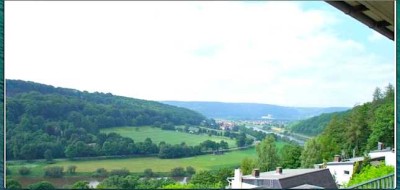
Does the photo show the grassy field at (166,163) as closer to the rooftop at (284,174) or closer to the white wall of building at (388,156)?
the rooftop at (284,174)

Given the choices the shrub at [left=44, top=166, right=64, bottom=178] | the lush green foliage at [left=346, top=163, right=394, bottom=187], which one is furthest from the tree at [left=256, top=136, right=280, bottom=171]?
the shrub at [left=44, top=166, right=64, bottom=178]

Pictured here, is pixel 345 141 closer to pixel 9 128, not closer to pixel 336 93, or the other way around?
pixel 336 93

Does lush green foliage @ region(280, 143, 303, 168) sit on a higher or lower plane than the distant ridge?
lower

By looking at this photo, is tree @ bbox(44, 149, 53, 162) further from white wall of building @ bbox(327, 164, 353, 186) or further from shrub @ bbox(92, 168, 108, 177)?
white wall of building @ bbox(327, 164, 353, 186)

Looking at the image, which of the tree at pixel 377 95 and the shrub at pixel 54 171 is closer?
the shrub at pixel 54 171

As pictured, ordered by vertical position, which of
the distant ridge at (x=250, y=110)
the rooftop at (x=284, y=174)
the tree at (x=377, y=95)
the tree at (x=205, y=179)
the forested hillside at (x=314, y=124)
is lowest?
the tree at (x=205, y=179)

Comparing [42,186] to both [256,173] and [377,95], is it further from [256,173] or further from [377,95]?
[377,95]

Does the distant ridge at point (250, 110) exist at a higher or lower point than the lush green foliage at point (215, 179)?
higher

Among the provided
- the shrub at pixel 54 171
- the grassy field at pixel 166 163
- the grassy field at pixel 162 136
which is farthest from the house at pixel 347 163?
the shrub at pixel 54 171
